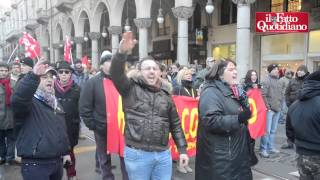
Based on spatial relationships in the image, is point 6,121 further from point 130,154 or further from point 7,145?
point 130,154

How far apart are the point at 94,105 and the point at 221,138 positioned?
2453mm

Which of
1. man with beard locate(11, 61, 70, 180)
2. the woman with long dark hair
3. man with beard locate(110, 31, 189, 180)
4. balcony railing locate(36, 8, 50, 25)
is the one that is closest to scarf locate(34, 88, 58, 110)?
man with beard locate(11, 61, 70, 180)

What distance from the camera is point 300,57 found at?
669 inches

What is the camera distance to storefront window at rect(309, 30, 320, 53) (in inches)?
636

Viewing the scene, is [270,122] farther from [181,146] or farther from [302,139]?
[181,146]

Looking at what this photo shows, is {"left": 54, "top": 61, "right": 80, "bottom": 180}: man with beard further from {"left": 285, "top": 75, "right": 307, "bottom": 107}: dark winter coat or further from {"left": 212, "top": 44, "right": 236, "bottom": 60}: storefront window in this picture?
{"left": 212, "top": 44, "right": 236, "bottom": 60}: storefront window

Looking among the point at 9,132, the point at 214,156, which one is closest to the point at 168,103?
the point at 214,156

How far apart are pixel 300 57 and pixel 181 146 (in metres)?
14.4

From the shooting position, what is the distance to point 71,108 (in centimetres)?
586

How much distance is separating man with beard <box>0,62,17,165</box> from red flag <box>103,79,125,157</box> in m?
2.80

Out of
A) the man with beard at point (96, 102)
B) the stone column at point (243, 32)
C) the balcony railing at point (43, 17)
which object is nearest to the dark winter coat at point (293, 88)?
the stone column at point (243, 32)

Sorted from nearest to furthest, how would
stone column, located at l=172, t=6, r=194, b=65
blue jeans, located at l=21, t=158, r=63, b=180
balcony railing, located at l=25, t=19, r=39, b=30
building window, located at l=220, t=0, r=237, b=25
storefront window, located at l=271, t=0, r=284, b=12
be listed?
blue jeans, located at l=21, t=158, r=63, b=180 → stone column, located at l=172, t=6, r=194, b=65 → storefront window, located at l=271, t=0, r=284, b=12 → building window, located at l=220, t=0, r=237, b=25 → balcony railing, located at l=25, t=19, r=39, b=30

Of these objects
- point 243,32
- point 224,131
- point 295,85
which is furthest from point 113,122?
point 243,32

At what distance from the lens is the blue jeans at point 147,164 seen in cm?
372
